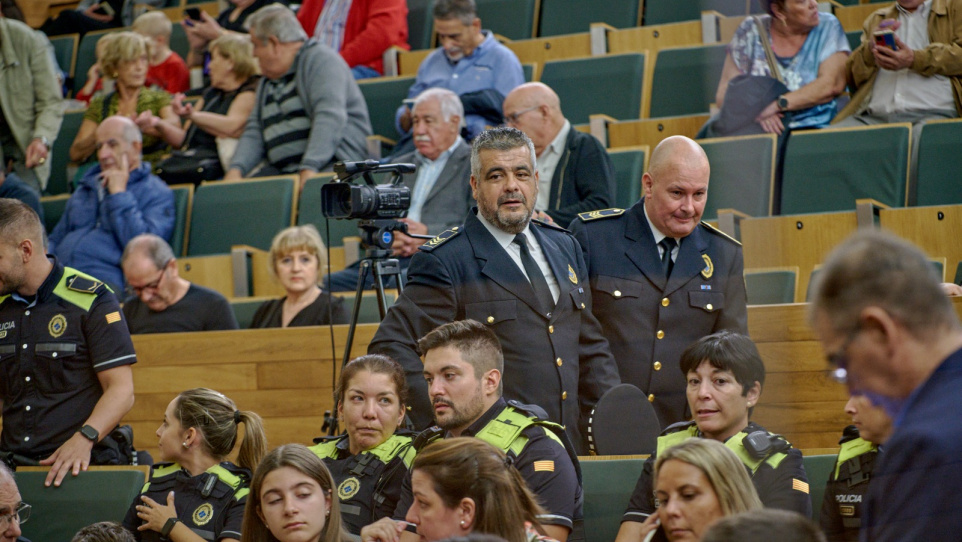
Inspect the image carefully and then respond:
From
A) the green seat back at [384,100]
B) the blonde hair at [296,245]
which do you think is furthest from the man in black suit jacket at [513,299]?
the green seat back at [384,100]

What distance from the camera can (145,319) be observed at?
157 inches

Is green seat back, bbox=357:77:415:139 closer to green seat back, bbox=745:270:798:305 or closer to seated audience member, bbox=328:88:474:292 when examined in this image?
seated audience member, bbox=328:88:474:292

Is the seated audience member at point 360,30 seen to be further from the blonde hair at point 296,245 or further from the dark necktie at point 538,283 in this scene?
the dark necktie at point 538,283

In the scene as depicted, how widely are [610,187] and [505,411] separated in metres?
1.41

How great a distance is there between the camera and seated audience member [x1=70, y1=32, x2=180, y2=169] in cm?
536

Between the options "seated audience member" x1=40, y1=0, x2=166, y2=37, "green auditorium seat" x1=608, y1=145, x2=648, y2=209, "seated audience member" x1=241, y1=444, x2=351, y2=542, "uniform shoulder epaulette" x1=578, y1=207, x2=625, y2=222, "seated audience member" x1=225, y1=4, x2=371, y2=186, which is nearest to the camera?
"seated audience member" x1=241, y1=444, x2=351, y2=542

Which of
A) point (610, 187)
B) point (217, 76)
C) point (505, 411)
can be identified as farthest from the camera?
point (217, 76)

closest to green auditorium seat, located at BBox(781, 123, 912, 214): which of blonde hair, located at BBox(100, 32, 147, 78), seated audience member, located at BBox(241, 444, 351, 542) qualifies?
seated audience member, located at BBox(241, 444, 351, 542)

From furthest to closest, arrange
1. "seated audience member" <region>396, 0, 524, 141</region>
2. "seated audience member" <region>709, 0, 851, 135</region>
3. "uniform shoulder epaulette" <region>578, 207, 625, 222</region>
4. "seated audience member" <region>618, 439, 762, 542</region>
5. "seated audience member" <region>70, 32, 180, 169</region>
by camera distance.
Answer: "seated audience member" <region>70, 32, 180, 169</region>, "seated audience member" <region>396, 0, 524, 141</region>, "uniform shoulder epaulette" <region>578, 207, 625, 222</region>, "seated audience member" <region>709, 0, 851, 135</region>, "seated audience member" <region>618, 439, 762, 542</region>

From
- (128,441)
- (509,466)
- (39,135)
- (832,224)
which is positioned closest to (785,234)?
(832,224)

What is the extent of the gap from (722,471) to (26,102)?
16.0 ft

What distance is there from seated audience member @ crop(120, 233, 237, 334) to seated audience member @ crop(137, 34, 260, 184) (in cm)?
137

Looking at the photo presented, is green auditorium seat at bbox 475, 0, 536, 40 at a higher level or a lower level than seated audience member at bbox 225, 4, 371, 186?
higher

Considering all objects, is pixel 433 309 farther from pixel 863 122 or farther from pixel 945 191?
pixel 863 122
